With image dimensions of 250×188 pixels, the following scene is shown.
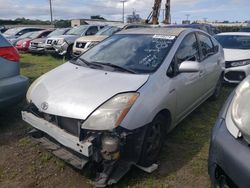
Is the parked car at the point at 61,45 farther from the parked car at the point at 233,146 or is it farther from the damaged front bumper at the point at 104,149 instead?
the parked car at the point at 233,146

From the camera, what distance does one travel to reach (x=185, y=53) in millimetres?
4059

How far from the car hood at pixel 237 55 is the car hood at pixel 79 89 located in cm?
481

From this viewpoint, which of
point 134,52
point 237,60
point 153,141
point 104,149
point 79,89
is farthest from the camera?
point 237,60

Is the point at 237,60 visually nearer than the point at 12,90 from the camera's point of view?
No

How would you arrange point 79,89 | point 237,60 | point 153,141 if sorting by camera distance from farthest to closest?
point 237,60 < point 153,141 < point 79,89

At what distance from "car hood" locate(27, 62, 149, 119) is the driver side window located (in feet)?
1.81

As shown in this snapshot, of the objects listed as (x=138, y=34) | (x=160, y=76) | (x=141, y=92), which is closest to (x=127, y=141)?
(x=141, y=92)

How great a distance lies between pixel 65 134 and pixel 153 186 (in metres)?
1.02

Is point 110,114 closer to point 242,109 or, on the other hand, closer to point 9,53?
point 242,109

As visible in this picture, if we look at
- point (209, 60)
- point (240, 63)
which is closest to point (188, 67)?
point (209, 60)

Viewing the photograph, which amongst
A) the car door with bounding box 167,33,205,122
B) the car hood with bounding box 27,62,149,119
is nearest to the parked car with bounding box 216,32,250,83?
the car door with bounding box 167,33,205,122

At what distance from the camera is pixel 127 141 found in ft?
9.06

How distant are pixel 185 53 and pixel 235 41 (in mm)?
5119

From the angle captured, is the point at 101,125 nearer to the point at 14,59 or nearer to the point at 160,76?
the point at 160,76
